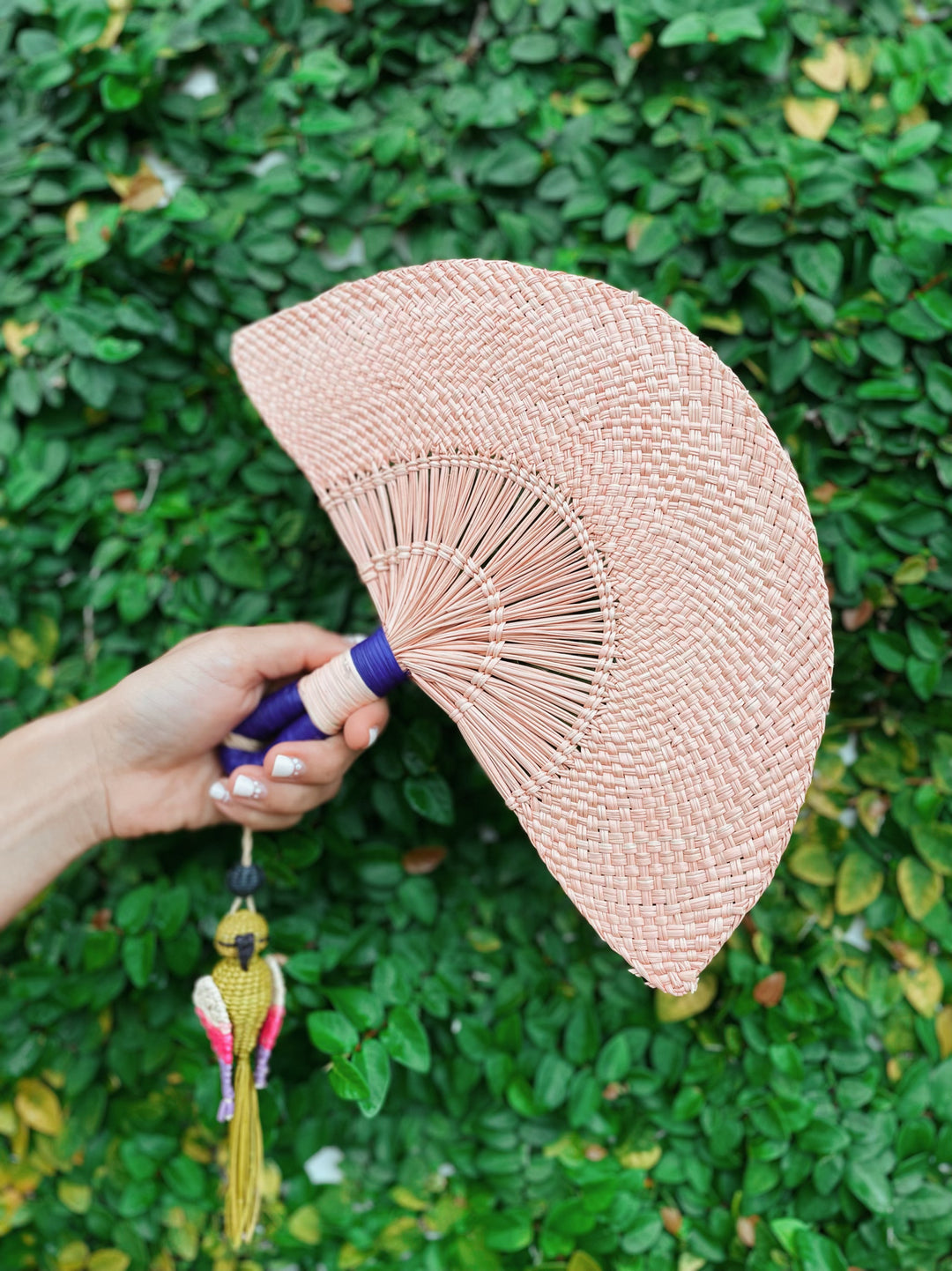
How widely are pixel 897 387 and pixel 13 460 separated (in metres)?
1.04

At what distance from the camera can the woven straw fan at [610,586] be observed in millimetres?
612

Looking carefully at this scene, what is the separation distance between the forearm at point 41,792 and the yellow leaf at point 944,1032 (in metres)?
0.98

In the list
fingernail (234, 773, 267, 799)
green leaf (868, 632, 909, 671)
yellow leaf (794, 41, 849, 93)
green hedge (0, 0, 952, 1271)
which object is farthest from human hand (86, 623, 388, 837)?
yellow leaf (794, 41, 849, 93)

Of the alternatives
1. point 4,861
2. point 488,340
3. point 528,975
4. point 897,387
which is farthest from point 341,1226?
point 897,387

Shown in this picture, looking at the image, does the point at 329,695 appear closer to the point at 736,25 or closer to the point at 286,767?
the point at 286,767

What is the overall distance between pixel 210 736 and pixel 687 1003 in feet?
2.00

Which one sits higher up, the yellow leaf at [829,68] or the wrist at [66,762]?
the yellow leaf at [829,68]

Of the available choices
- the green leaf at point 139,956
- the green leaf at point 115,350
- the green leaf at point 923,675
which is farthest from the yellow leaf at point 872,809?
the green leaf at point 115,350

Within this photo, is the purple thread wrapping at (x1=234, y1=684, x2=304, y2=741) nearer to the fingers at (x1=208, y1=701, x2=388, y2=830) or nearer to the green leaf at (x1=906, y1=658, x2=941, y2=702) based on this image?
the fingers at (x1=208, y1=701, x2=388, y2=830)

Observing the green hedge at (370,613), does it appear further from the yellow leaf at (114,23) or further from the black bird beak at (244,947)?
the black bird beak at (244,947)

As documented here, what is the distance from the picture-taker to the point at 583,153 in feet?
2.99

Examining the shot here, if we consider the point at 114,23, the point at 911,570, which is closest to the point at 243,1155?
the point at 911,570

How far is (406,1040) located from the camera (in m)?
0.84

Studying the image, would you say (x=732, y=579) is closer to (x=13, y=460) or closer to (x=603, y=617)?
(x=603, y=617)
